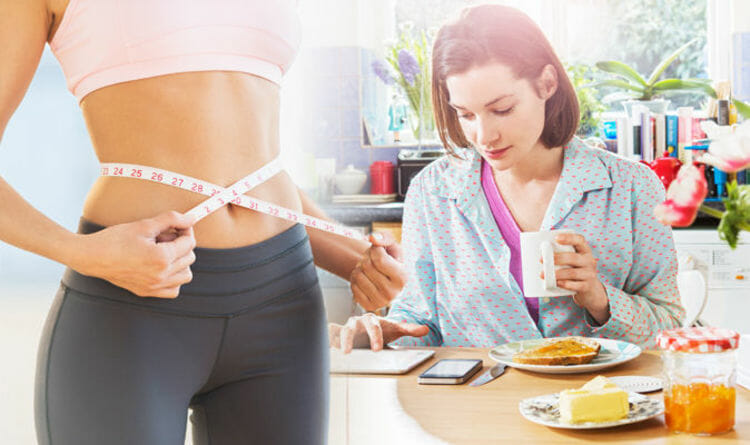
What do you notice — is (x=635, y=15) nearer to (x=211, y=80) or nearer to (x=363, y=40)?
(x=363, y=40)

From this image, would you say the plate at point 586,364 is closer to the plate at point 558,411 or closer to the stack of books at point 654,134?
the plate at point 558,411

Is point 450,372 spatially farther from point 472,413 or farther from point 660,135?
point 660,135

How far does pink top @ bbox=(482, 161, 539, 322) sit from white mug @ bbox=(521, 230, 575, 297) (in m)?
0.38

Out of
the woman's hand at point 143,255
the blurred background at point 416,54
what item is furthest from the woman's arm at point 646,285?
the blurred background at point 416,54

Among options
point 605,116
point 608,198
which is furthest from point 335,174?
point 608,198

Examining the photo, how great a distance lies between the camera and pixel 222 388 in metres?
0.96

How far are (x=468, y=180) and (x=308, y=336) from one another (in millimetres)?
975

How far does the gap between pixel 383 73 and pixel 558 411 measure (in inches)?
120

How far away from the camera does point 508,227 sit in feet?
6.02

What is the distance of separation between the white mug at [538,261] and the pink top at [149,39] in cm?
62

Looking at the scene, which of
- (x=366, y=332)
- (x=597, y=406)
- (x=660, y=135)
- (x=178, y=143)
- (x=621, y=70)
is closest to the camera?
(x=178, y=143)

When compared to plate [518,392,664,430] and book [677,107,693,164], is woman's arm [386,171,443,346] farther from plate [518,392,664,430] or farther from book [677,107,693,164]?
book [677,107,693,164]

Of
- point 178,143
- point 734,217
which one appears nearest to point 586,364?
point 734,217

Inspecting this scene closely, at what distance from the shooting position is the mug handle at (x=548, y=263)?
4.49 ft
